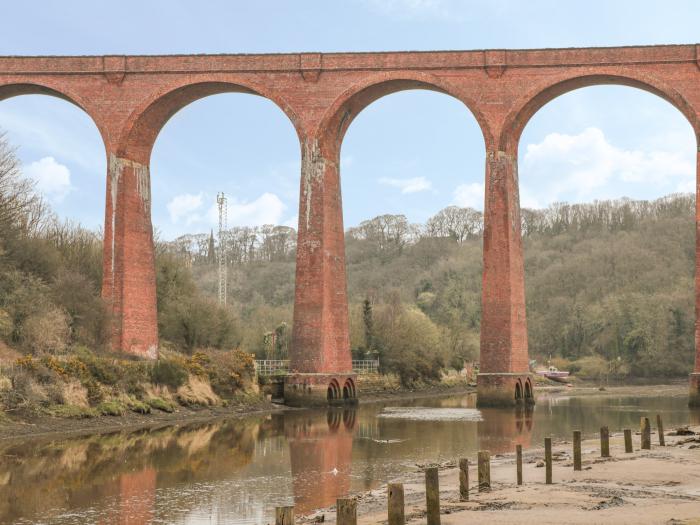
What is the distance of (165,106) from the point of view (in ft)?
105

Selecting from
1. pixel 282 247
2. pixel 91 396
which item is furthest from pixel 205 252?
pixel 91 396

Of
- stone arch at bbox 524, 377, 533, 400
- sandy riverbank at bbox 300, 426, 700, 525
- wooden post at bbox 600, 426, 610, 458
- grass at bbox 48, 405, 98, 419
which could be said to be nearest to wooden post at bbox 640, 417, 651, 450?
sandy riverbank at bbox 300, 426, 700, 525

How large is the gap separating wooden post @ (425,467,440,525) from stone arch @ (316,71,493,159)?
860 inches

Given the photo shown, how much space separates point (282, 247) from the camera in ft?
293

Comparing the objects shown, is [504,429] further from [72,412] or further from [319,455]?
[72,412]

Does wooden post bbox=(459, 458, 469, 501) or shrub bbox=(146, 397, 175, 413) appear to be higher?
shrub bbox=(146, 397, 175, 413)

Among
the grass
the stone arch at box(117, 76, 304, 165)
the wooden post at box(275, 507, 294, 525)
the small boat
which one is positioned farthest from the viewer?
the small boat

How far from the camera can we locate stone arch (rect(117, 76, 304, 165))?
31.4 metres

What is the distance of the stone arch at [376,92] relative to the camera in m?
31.2

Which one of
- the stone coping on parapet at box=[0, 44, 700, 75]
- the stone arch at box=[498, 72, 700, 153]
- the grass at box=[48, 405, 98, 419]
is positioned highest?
the stone coping on parapet at box=[0, 44, 700, 75]

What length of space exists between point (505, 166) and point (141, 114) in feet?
38.8

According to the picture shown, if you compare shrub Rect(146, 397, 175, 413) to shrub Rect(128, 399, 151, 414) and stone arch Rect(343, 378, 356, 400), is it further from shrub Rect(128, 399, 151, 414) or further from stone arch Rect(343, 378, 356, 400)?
stone arch Rect(343, 378, 356, 400)

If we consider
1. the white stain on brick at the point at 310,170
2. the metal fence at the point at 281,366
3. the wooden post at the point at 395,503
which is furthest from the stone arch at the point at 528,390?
the wooden post at the point at 395,503

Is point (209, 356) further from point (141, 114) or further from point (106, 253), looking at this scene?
point (141, 114)
